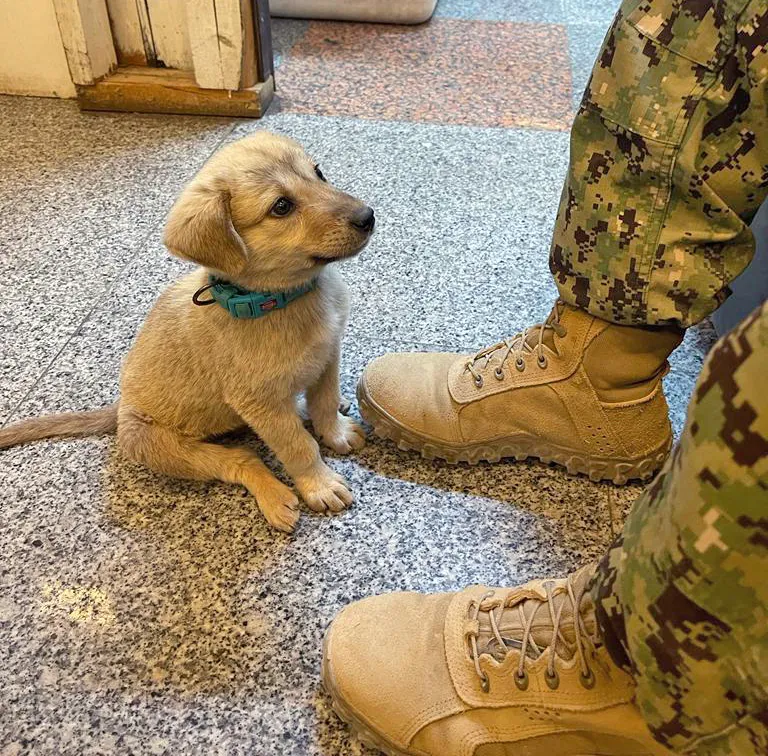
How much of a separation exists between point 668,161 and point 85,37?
1994 millimetres

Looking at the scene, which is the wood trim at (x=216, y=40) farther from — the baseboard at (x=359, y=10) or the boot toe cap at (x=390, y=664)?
the boot toe cap at (x=390, y=664)

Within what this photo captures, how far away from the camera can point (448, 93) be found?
2.48 meters

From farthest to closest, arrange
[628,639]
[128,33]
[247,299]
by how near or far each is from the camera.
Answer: [128,33], [247,299], [628,639]

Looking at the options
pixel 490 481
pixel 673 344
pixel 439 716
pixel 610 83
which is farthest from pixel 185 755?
pixel 610 83

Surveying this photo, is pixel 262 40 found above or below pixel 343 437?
above

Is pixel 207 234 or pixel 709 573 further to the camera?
pixel 207 234

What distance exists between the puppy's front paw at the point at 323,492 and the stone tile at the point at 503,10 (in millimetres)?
2545

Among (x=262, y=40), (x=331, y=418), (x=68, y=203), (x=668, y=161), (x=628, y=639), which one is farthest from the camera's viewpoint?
(x=262, y=40)

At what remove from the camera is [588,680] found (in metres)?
0.79

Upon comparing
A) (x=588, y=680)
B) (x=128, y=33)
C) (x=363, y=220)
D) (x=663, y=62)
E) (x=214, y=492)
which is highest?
(x=663, y=62)

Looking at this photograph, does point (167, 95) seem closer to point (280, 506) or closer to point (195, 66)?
point (195, 66)

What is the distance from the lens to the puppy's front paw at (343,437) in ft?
4.31

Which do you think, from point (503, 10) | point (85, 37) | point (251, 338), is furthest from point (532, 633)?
point (503, 10)

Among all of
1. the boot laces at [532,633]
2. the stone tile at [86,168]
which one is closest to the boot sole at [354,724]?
the boot laces at [532,633]
